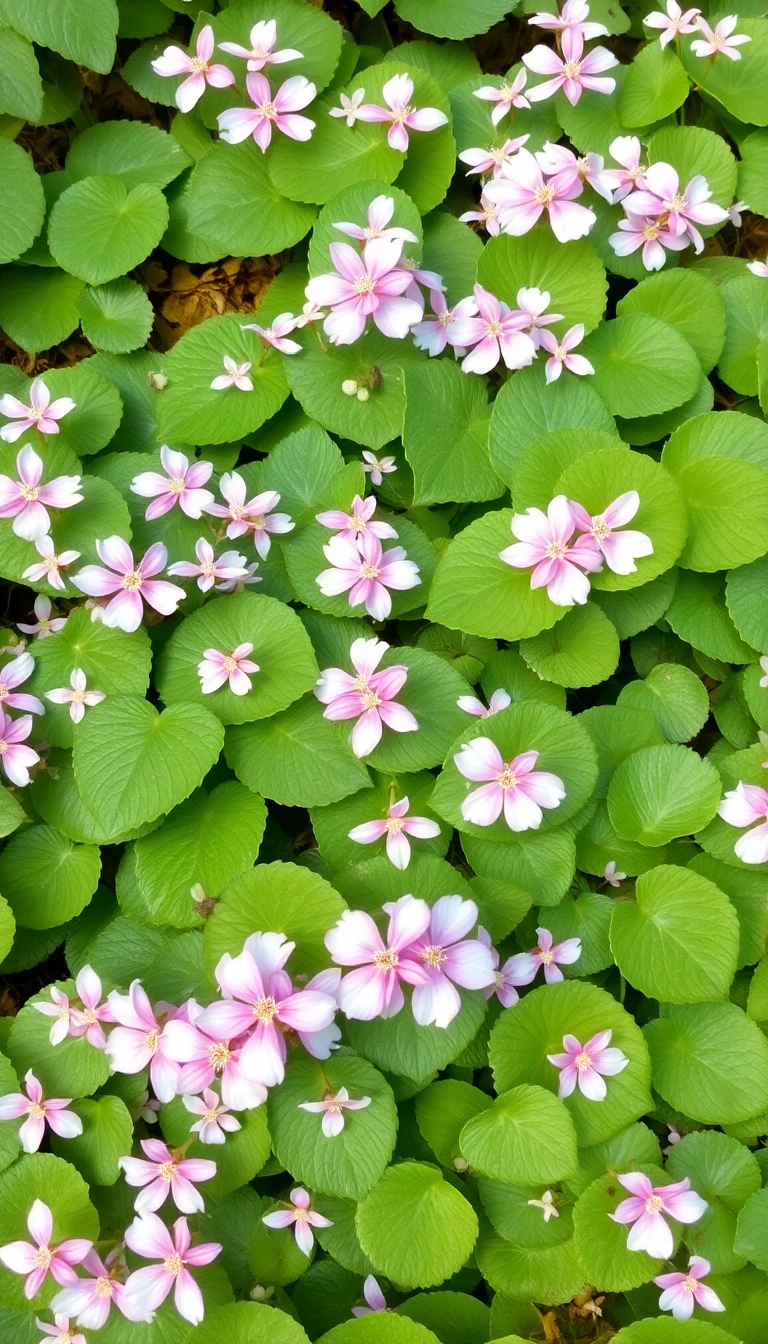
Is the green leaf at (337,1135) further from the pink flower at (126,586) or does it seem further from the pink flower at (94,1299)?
the pink flower at (126,586)

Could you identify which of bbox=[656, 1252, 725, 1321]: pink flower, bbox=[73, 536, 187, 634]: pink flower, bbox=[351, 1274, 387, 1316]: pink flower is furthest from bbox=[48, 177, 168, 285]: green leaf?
bbox=[656, 1252, 725, 1321]: pink flower

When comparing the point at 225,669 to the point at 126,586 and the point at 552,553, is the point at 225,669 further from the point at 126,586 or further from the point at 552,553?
the point at 552,553

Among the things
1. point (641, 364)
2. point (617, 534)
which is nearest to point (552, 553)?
point (617, 534)

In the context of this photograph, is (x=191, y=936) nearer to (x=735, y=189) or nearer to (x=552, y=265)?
(x=552, y=265)

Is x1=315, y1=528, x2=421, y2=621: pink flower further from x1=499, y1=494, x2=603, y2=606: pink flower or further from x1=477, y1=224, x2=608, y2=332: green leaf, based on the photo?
x1=477, y1=224, x2=608, y2=332: green leaf

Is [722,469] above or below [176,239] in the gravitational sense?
below

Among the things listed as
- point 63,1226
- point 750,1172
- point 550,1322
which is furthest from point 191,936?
point 750,1172
